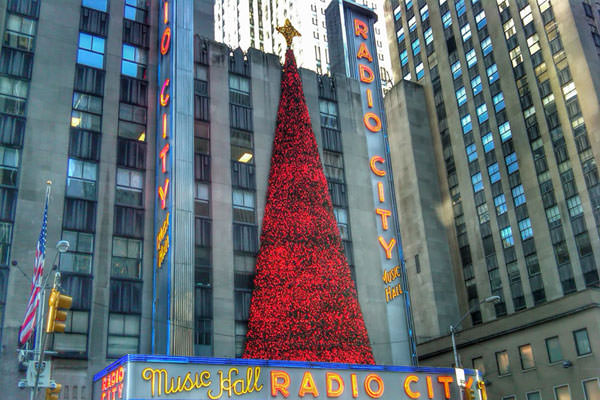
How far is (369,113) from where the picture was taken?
175 feet

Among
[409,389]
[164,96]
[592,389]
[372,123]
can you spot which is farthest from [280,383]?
[592,389]

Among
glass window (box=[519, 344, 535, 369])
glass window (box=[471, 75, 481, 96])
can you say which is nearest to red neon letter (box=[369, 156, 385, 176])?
glass window (box=[519, 344, 535, 369])

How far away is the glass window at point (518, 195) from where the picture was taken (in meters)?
62.8

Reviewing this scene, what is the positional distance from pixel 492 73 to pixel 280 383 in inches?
1887

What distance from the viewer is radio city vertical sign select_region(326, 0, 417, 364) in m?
46.5

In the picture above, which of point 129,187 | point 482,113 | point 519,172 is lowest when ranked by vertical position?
point 129,187

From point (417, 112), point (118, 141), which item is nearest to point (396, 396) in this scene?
point (118, 141)

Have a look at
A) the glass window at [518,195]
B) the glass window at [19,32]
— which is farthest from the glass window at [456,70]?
the glass window at [19,32]

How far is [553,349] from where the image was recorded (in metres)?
52.7

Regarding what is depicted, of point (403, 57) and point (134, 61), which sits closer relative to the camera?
point (134, 61)

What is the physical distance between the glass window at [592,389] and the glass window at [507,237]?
16.3m

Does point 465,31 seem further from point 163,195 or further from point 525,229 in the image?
point 163,195

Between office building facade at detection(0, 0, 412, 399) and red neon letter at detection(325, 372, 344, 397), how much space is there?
8826mm

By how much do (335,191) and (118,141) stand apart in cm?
1652
